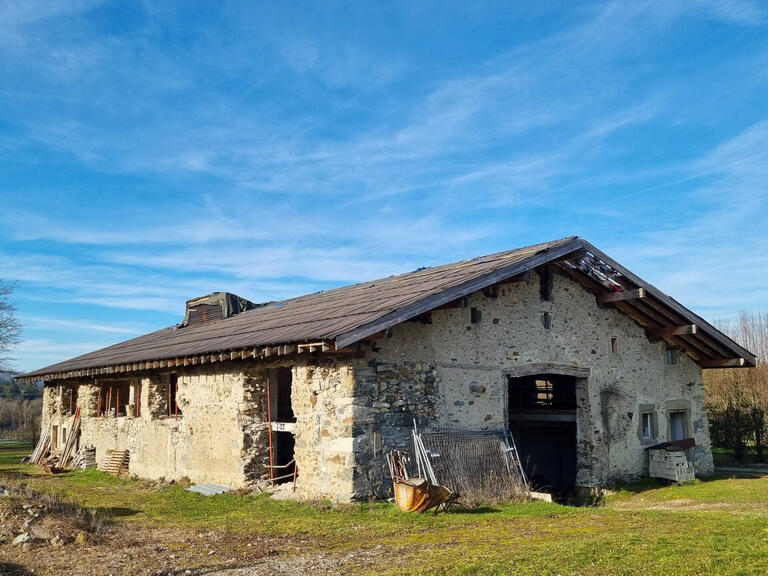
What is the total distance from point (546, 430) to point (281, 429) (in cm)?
664

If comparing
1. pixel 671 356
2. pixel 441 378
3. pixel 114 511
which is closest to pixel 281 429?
pixel 114 511

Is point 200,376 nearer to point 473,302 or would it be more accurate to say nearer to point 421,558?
point 473,302

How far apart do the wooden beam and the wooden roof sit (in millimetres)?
19

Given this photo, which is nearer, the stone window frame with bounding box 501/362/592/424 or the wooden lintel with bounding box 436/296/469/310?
the wooden lintel with bounding box 436/296/469/310

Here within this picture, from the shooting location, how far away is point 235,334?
45.8 ft

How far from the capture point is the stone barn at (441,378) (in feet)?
33.9

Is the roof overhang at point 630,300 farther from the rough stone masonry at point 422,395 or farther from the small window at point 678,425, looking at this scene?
the small window at point 678,425

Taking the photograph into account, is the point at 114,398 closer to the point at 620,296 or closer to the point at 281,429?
the point at 281,429

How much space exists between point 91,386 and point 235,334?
296 inches

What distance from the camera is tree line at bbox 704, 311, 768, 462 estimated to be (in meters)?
17.8

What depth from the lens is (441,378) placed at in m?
11.2

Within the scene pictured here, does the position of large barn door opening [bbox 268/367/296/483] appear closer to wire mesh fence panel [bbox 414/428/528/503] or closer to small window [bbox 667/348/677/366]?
wire mesh fence panel [bbox 414/428/528/503]

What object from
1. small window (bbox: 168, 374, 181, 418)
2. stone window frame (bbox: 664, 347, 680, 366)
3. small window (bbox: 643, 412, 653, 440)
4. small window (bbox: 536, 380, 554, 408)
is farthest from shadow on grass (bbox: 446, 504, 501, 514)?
small window (bbox: 168, 374, 181, 418)

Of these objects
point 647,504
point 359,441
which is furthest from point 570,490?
point 359,441
